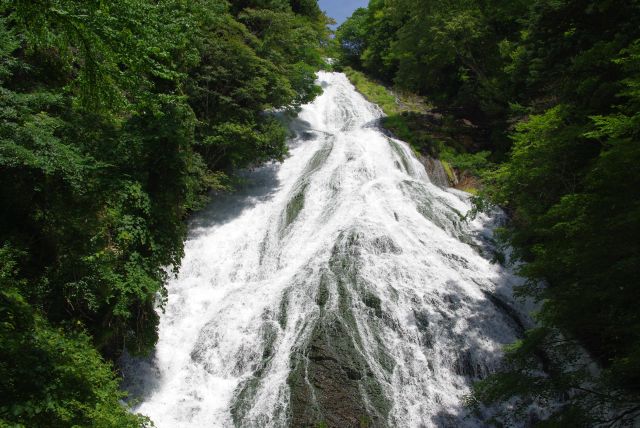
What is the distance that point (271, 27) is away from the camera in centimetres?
1775

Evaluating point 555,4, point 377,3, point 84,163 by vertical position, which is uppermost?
point 377,3

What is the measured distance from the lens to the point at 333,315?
897 cm

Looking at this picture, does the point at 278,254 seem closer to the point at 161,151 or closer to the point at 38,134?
the point at 161,151

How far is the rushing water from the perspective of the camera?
7.82 metres

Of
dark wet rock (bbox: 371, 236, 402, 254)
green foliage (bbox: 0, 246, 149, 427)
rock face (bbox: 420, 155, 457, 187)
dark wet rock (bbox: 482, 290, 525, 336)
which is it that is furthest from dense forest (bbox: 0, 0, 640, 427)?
dark wet rock (bbox: 371, 236, 402, 254)

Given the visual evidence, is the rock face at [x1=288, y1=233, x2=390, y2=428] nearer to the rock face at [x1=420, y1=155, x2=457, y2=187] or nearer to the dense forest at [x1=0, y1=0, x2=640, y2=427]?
the dense forest at [x1=0, y1=0, x2=640, y2=427]

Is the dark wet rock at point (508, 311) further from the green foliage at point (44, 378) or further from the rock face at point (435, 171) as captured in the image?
the green foliage at point (44, 378)

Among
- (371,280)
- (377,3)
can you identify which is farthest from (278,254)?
(377,3)

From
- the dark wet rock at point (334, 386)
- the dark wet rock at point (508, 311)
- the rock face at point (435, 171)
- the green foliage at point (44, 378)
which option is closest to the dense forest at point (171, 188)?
the green foliage at point (44, 378)

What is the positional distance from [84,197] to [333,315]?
5322 millimetres

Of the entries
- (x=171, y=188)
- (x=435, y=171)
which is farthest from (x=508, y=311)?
(x=435, y=171)

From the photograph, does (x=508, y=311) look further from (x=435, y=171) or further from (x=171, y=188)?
(x=435, y=171)

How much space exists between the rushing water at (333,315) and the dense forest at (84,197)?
5.08ft

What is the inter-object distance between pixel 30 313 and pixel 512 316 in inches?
363
